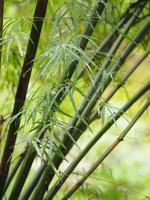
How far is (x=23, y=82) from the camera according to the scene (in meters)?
0.79

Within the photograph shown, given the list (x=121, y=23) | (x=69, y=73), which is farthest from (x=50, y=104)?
(x=121, y=23)

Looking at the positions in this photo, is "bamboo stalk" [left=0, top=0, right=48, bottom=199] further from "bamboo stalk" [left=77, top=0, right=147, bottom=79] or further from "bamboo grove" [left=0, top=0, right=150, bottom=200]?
"bamboo stalk" [left=77, top=0, right=147, bottom=79]

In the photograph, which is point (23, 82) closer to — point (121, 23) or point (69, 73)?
point (69, 73)

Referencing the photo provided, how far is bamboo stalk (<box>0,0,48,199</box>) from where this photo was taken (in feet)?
2.49

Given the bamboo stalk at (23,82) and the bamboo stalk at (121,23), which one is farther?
the bamboo stalk at (121,23)

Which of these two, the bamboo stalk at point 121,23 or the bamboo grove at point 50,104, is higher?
the bamboo stalk at point 121,23

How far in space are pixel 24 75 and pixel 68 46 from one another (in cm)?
11

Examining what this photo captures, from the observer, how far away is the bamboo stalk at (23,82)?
2.49 ft

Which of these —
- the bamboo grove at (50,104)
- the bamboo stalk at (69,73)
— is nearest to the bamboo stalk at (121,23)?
the bamboo grove at (50,104)

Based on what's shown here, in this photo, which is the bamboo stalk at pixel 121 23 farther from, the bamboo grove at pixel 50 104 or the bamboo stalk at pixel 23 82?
the bamboo stalk at pixel 23 82

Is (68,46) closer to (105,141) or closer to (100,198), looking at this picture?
(100,198)

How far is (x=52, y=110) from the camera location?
0.72 m

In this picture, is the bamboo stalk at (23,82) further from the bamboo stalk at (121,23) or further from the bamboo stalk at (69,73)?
the bamboo stalk at (121,23)

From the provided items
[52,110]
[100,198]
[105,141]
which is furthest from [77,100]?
[52,110]
